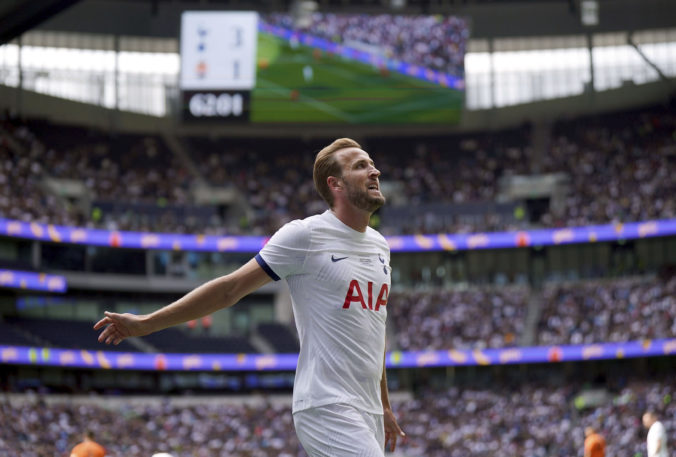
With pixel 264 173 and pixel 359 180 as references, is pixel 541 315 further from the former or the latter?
pixel 359 180

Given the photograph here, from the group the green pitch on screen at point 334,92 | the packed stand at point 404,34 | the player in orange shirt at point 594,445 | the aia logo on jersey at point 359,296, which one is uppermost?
the packed stand at point 404,34

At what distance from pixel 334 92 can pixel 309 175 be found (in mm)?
6586

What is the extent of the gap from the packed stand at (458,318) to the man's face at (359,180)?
44.5 m

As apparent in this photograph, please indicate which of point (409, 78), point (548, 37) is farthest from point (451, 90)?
point (548, 37)

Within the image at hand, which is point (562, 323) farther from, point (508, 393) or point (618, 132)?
point (618, 132)

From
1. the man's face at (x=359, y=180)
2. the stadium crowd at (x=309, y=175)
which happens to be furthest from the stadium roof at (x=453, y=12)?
the man's face at (x=359, y=180)

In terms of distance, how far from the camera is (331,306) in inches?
199

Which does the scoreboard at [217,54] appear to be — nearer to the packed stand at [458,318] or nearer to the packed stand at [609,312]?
the packed stand at [458,318]

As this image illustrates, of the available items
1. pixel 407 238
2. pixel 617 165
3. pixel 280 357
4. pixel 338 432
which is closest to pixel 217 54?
pixel 407 238

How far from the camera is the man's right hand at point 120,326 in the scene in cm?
486

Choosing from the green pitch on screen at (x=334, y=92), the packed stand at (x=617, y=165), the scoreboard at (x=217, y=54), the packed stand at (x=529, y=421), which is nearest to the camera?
the packed stand at (x=529, y=421)

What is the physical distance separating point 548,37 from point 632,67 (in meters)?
5.60

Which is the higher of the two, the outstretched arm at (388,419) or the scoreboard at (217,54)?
the scoreboard at (217,54)

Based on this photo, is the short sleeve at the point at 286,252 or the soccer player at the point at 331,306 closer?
the soccer player at the point at 331,306
